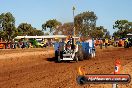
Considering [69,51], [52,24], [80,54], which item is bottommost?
[80,54]

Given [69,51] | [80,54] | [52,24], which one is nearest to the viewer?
[69,51]

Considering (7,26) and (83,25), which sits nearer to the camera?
(7,26)

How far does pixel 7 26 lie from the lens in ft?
287

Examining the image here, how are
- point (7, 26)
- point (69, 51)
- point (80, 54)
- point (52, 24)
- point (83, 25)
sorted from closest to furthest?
point (69, 51)
point (80, 54)
point (7, 26)
point (83, 25)
point (52, 24)

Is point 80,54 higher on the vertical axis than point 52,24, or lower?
lower

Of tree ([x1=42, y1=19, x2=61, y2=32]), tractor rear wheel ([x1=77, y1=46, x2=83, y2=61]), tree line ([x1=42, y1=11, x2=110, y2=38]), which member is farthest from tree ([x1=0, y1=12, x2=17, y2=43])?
tractor rear wheel ([x1=77, y1=46, x2=83, y2=61])

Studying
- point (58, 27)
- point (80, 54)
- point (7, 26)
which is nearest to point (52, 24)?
point (58, 27)

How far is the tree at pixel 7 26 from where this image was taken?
8731 centimetres

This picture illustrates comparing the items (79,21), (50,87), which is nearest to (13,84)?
(50,87)

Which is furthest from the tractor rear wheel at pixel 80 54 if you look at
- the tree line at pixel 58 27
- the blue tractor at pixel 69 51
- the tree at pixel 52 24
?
the tree at pixel 52 24

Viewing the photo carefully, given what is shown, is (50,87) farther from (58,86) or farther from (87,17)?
(87,17)

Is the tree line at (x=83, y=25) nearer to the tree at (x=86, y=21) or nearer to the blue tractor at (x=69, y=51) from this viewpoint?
the tree at (x=86, y=21)

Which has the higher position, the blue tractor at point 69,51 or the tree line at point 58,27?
the tree line at point 58,27

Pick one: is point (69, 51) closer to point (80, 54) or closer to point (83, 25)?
point (80, 54)
